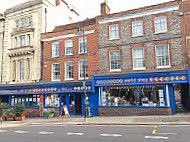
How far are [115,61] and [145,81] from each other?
3723 millimetres

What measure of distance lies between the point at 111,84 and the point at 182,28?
8.31 meters

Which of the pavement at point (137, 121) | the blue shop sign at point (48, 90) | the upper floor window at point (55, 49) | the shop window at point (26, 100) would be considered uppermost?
the upper floor window at point (55, 49)

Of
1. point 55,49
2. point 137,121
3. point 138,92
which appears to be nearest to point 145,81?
point 138,92

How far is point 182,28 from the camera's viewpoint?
16047 mm

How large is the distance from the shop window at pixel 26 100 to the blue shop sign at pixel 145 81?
829cm

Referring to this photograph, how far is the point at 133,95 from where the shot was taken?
17219 mm

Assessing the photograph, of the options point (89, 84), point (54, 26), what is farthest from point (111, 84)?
point (54, 26)

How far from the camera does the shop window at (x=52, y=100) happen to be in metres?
20.3

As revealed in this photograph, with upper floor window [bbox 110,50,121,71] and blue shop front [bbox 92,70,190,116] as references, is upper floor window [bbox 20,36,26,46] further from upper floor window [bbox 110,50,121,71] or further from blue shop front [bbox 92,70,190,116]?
upper floor window [bbox 110,50,121,71]

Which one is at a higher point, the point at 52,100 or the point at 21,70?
the point at 21,70

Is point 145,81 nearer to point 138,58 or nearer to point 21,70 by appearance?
point 138,58

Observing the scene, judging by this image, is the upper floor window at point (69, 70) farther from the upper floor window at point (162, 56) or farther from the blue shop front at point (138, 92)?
the upper floor window at point (162, 56)

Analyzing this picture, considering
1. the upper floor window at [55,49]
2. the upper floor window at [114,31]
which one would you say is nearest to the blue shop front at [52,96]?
the upper floor window at [55,49]

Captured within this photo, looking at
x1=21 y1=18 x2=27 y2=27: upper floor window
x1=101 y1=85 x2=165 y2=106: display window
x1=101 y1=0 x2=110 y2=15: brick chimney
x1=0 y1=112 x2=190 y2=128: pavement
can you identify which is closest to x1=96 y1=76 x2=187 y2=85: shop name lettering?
x1=101 y1=85 x2=165 y2=106: display window
